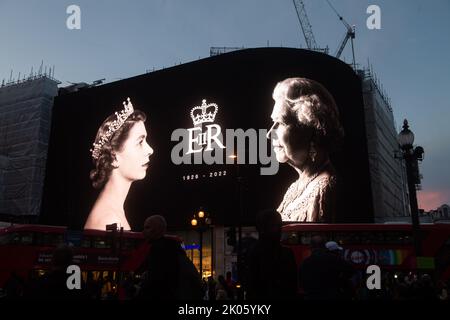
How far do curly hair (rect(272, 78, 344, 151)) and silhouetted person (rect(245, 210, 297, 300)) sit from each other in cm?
3391

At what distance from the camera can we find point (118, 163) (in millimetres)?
45000

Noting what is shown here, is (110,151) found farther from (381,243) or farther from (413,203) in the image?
(413,203)

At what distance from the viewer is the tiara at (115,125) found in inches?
1847

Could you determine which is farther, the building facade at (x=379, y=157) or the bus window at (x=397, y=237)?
the building facade at (x=379, y=157)

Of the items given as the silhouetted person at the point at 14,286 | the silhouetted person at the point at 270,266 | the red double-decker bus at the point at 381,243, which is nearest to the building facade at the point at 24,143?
the silhouetted person at the point at 14,286

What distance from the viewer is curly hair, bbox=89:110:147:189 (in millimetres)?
45750

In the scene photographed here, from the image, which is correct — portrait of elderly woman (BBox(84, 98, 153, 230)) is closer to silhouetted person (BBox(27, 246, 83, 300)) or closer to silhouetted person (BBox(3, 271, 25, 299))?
silhouetted person (BBox(3, 271, 25, 299))

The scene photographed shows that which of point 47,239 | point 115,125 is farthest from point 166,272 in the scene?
point 115,125

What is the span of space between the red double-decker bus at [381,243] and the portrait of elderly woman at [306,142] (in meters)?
12.7

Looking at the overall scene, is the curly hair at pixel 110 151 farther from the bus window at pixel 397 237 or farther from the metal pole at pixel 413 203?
the metal pole at pixel 413 203

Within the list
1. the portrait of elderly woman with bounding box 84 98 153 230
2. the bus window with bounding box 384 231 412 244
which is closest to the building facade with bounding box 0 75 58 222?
the portrait of elderly woman with bounding box 84 98 153 230
